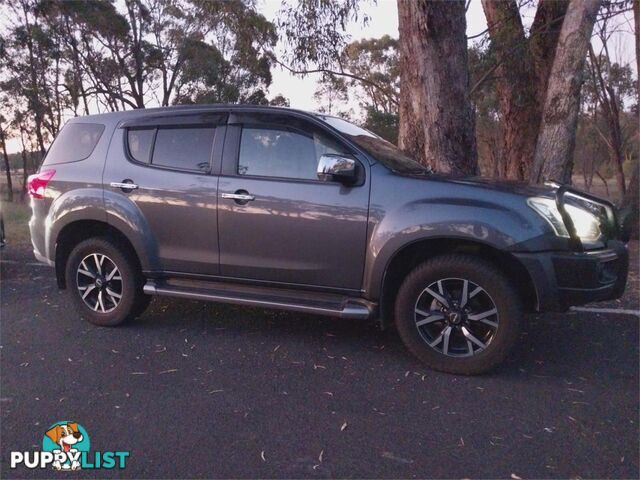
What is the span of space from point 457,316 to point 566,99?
19.3 feet

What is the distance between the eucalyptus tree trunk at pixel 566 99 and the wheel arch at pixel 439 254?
495 centimetres

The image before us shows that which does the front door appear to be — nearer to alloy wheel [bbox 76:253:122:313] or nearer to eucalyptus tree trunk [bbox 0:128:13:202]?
alloy wheel [bbox 76:253:122:313]

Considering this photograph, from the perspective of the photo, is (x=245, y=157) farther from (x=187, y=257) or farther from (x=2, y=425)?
(x=2, y=425)

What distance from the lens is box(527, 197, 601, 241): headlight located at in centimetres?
406

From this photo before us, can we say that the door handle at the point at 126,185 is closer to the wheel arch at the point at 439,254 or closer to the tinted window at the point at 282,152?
the tinted window at the point at 282,152

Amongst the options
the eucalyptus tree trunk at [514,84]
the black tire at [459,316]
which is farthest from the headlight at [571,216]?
the eucalyptus tree trunk at [514,84]

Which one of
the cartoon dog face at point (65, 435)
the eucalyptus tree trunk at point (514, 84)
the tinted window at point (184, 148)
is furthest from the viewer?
the eucalyptus tree trunk at point (514, 84)

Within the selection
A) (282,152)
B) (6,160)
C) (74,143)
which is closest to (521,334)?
(282,152)

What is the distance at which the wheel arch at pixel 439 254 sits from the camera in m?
4.25

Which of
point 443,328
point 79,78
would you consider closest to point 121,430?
point 443,328

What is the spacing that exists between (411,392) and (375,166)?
5.39ft

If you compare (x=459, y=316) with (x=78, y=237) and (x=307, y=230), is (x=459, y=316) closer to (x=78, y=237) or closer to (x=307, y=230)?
(x=307, y=230)

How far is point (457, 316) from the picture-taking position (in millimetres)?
4258

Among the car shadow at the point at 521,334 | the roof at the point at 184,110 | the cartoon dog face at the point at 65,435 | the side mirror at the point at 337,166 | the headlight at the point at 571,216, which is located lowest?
the cartoon dog face at the point at 65,435
